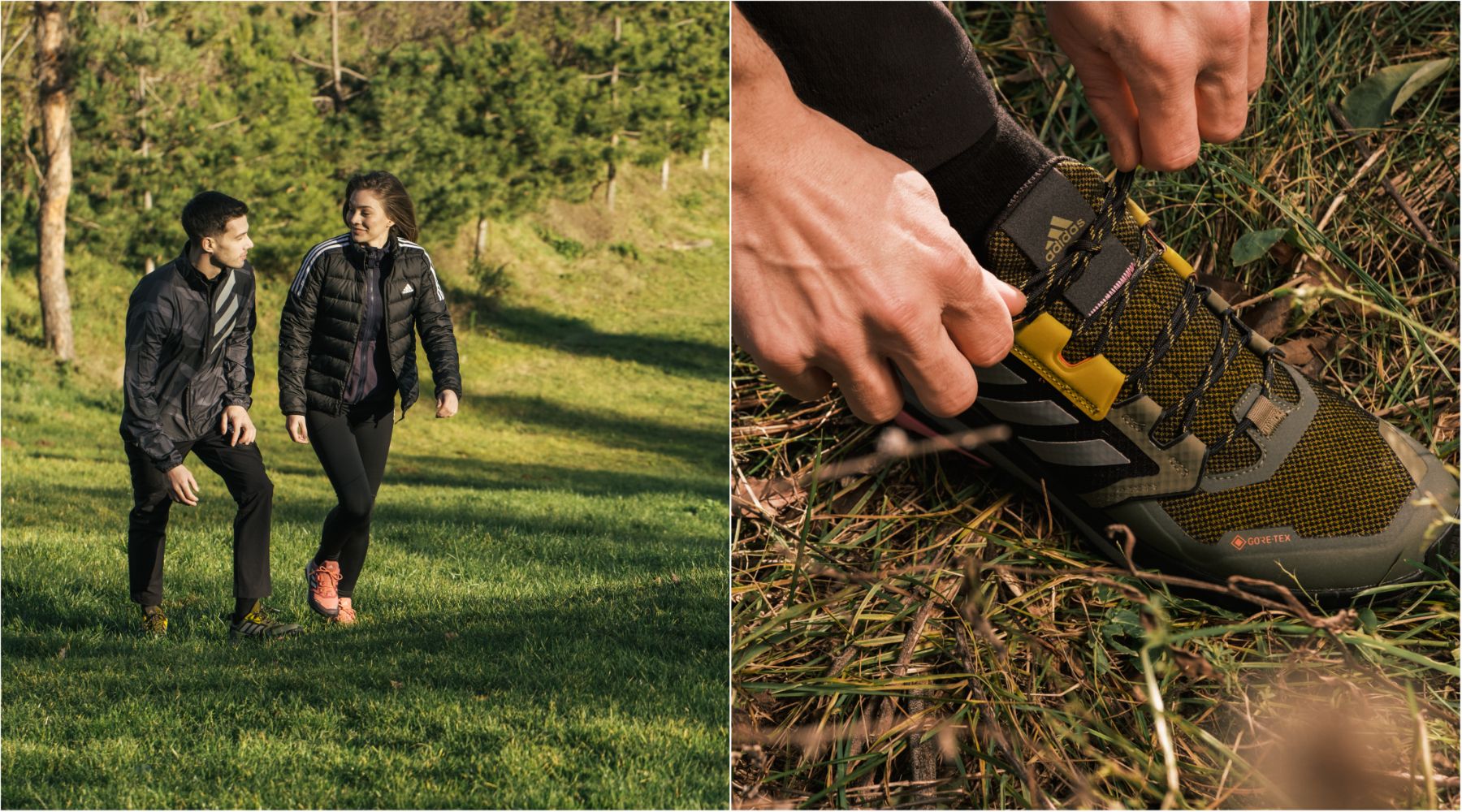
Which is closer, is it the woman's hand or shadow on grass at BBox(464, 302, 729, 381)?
the woman's hand

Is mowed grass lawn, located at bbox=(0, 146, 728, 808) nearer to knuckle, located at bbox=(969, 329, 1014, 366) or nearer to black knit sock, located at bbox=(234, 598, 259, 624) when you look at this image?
black knit sock, located at bbox=(234, 598, 259, 624)

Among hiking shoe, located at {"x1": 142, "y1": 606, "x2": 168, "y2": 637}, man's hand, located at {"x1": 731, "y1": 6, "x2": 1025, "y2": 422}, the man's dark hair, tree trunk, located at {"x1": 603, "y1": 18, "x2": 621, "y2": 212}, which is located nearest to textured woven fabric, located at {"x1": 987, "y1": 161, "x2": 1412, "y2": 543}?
man's hand, located at {"x1": 731, "y1": 6, "x2": 1025, "y2": 422}

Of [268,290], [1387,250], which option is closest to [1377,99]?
[1387,250]

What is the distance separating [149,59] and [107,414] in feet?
2.11

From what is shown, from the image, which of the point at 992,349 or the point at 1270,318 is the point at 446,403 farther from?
the point at 1270,318

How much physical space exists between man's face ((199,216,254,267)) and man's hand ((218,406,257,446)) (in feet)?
0.67

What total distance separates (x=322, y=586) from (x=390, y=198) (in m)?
0.59

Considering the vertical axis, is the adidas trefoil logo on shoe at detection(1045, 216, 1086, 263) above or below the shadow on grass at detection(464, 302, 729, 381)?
above

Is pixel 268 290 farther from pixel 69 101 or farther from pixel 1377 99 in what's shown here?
pixel 1377 99

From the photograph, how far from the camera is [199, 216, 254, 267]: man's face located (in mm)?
1374

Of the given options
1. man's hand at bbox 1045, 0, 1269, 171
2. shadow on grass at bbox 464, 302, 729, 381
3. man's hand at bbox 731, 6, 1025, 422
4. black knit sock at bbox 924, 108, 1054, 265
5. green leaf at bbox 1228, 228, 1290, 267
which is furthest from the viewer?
shadow on grass at bbox 464, 302, 729, 381

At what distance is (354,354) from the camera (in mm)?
1442

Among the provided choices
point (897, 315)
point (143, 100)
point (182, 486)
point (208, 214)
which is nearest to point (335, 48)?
point (143, 100)

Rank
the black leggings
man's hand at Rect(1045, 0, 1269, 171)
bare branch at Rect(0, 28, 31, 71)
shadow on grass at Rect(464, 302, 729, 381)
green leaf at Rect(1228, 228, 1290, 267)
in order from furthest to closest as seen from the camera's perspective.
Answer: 1. shadow on grass at Rect(464, 302, 729, 381)
2. green leaf at Rect(1228, 228, 1290, 267)
3. bare branch at Rect(0, 28, 31, 71)
4. the black leggings
5. man's hand at Rect(1045, 0, 1269, 171)
